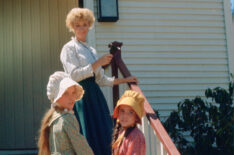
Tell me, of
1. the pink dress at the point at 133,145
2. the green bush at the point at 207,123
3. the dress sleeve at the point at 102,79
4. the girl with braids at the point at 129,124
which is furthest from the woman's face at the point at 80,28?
the green bush at the point at 207,123

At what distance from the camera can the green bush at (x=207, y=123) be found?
18.2 feet

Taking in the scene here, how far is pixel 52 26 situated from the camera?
22.2 feet

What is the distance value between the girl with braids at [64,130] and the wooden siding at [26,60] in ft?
11.9

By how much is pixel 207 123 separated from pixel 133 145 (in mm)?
3210

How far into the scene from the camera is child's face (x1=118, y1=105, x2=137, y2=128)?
2.96m

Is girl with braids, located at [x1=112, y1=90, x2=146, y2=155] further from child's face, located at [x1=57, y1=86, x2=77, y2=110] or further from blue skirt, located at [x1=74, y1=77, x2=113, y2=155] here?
blue skirt, located at [x1=74, y1=77, x2=113, y2=155]

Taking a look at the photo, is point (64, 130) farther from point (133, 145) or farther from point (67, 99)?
point (133, 145)

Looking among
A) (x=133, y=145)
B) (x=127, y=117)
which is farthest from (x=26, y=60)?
(x=133, y=145)

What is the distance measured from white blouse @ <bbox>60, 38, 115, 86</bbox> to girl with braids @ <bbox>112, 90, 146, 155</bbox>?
2.09ft

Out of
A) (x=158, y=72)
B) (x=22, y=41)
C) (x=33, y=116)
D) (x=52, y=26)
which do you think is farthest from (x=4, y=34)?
(x=158, y=72)

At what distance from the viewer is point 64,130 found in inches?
104

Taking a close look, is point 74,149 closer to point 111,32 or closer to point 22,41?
point 111,32

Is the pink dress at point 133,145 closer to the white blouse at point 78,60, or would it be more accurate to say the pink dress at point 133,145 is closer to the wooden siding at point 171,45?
the white blouse at point 78,60

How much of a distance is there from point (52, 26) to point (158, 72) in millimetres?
1861
